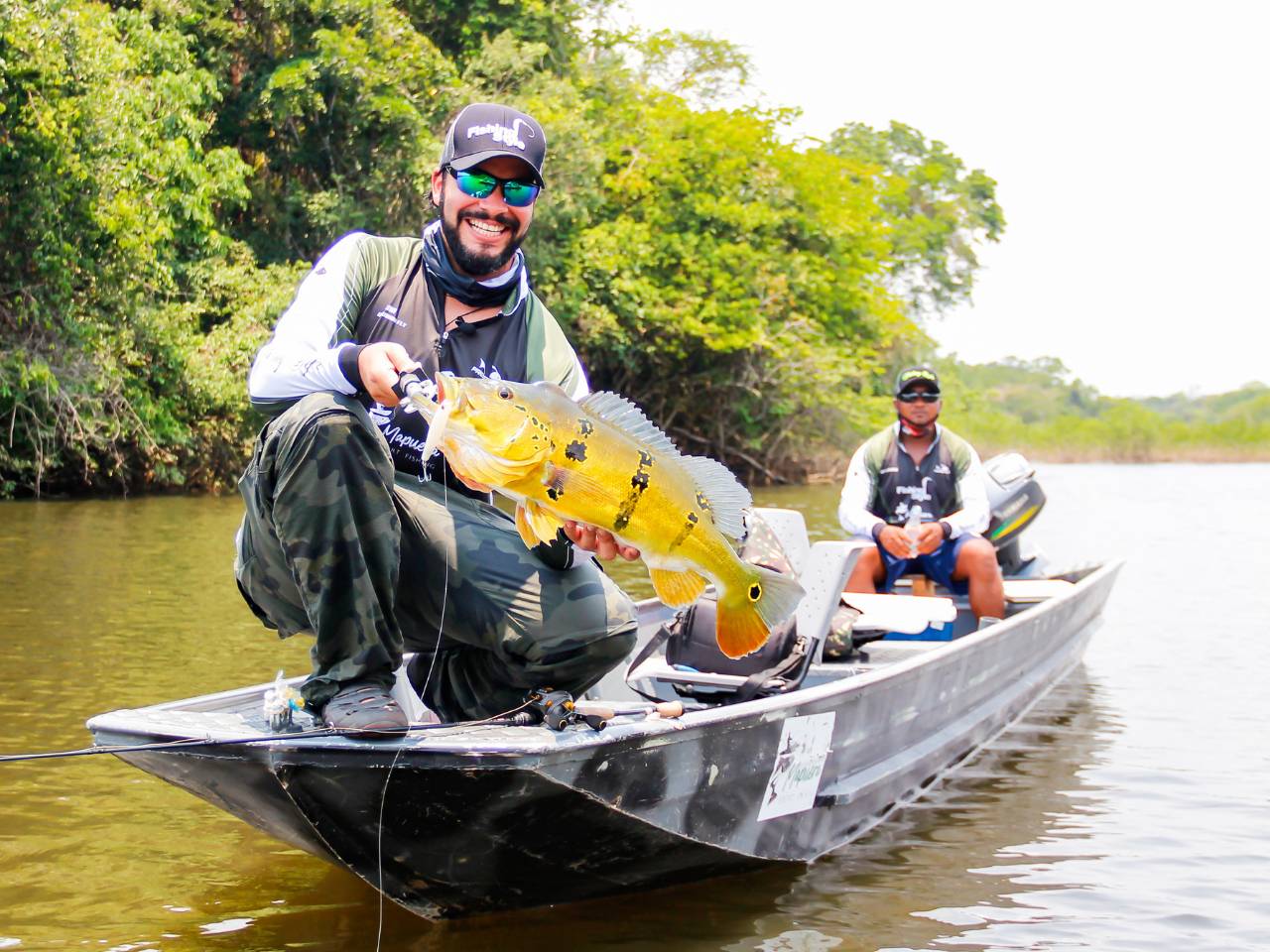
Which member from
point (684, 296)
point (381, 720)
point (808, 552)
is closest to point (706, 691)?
point (808, 552)

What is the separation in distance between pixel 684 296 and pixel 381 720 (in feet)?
81.2

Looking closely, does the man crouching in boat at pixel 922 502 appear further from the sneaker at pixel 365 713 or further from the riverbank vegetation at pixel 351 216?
the riverbank vegetation at pixel 351 216

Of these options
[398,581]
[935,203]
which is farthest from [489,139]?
[935,203]

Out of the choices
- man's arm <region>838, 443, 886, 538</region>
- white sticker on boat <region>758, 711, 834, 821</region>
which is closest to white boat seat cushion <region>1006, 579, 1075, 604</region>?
man's arm <region>838, 443, 886, 538</region>

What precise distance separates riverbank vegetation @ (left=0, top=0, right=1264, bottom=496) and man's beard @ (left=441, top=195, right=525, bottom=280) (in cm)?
1271

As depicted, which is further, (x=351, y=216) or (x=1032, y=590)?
(x=351, y=216)

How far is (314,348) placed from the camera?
3.65m

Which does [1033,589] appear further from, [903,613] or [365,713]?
[365,713]

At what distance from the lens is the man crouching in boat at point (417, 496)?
351 cm

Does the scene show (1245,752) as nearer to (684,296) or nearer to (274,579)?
(274,579)

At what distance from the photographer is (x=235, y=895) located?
4.59 metres

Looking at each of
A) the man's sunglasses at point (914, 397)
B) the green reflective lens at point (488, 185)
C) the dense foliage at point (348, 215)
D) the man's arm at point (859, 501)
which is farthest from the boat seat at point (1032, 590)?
the dense foliage at point (348, 215)

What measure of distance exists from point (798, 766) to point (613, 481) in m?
1.90

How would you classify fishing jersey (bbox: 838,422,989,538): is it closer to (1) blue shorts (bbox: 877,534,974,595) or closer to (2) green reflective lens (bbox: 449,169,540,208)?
(1) blue shorts (bbox: 877,534,974,595)
